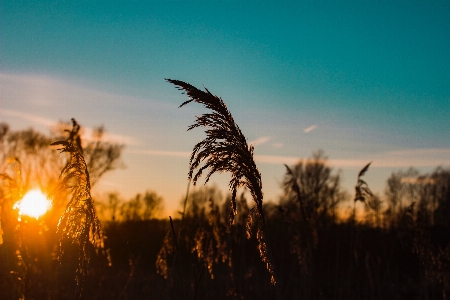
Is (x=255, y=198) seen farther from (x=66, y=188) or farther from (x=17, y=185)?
(x=17, y=185)

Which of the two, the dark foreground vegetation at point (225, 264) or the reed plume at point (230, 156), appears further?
the dark foreground vegetation at point (225, 264)

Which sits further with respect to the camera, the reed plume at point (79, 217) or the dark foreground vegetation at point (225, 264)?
the dark foreground vegetation at point (225, 264)

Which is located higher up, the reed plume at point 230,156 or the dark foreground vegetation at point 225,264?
the reed plume at point 230,156

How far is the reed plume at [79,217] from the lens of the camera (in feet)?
9.73

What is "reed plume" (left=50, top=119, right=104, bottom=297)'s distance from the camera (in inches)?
117

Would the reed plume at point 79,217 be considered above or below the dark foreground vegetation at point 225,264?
above

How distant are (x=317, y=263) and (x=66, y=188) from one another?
17.1 metres

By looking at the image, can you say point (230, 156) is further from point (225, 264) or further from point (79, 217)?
point (225, 264)

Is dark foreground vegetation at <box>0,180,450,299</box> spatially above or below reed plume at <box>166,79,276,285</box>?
below

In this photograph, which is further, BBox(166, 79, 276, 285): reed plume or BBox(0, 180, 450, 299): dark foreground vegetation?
BBox(0, 180, 450, 299): dark foreground vegetation

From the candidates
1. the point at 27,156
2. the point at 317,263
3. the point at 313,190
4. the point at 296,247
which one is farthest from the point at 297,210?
the point at 313,190

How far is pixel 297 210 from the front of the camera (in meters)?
8.46

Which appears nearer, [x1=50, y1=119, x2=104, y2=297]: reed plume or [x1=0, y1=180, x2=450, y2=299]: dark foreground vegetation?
[x1=50, y1=119, x2=104, y2=297]: reed plume

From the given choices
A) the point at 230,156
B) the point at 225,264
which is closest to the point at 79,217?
the point at 230,156
